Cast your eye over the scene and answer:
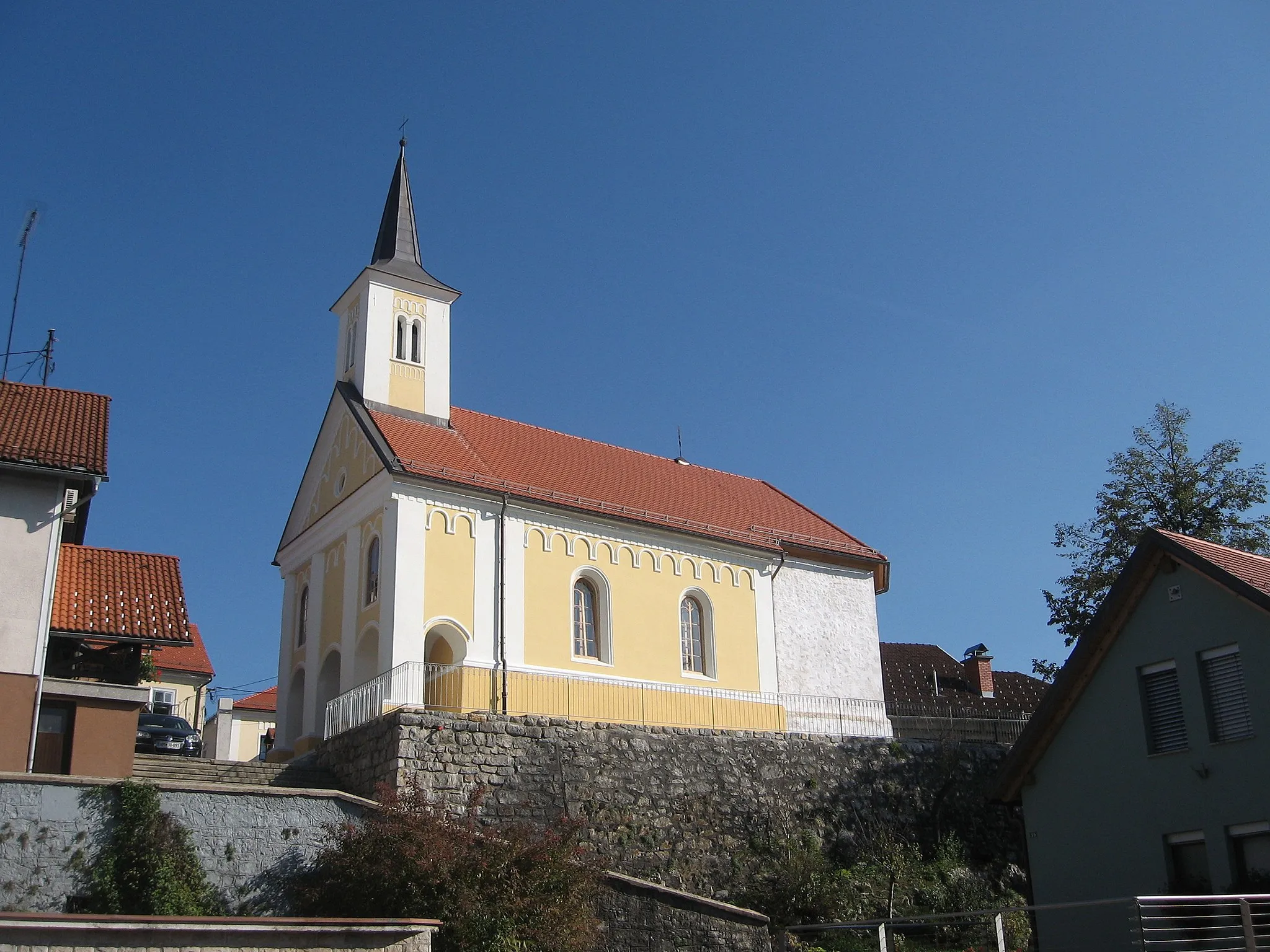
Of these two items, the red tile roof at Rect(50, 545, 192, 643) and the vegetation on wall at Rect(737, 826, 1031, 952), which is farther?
the vegetation on wall at Rect(737, 826, 1031, 952)

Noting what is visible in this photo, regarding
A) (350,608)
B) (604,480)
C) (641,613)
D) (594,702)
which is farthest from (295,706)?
(604,480)

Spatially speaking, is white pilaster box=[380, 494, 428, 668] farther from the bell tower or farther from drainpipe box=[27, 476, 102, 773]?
drainpipe box=[27, 476, 102, 773]

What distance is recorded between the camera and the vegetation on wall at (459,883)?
683 inches

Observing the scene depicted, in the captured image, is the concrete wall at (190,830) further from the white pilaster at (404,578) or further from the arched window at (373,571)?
the arched window at (373,571)

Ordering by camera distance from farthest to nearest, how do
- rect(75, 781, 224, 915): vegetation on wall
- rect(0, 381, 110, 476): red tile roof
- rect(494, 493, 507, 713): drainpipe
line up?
rect(494, 493, 507, 713): drainpipe
rect(0, 381, 110, 476): red tile roof
rect(75, 781, 224, 915): vegetation on wall

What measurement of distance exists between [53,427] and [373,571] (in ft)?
25.4

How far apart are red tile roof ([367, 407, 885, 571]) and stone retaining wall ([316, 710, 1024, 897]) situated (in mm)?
6540

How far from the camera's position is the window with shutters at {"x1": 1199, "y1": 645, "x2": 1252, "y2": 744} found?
59.6 ft

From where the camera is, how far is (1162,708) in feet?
63.2

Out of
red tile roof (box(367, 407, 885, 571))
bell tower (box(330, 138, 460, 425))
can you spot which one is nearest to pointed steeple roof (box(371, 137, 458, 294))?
bell tower (box(330, 138, 460, 425))

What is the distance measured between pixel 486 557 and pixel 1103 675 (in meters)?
13.4

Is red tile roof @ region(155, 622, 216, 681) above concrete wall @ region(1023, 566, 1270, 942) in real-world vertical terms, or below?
above

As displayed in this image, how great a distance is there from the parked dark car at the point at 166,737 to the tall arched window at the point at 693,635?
437 inches

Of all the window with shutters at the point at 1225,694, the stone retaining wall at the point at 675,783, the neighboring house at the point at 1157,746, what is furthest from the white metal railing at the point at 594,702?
the window with shutters at the point at 1225,694
